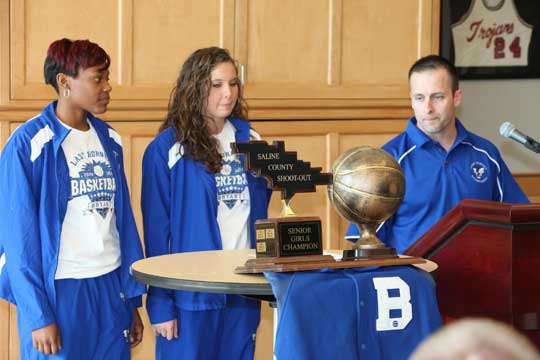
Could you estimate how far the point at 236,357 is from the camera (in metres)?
2.87

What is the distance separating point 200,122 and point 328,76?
156cm

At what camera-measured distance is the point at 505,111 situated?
19.1 feet

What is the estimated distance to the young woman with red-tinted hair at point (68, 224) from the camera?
8.23 ft

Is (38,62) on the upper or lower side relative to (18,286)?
upper

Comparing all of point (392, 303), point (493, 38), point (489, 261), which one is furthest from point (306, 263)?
point (493, 38)

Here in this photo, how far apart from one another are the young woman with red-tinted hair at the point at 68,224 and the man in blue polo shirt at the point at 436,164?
800 mm

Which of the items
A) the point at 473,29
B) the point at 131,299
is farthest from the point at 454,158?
the point at 473,29

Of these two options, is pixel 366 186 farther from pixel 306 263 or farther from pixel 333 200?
pixel 306 263

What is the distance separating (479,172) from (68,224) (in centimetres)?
138

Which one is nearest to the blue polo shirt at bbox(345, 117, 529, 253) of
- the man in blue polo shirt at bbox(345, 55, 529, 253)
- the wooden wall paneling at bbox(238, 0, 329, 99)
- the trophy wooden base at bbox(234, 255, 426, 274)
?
the man in blue polo shirt at bbox(345, 55, 529, 253)

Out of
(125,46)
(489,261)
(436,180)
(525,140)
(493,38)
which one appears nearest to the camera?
(489,261)

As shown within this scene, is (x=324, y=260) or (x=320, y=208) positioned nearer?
(x=324, y=260)

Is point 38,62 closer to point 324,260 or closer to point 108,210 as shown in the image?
point 108,210

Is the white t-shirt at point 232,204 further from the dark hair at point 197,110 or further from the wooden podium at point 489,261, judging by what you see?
the wooden podium at point 489,261
